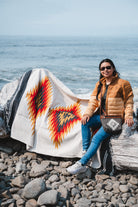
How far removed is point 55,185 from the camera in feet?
10.1

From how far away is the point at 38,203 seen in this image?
2.57m

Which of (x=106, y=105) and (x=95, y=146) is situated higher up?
(x=106, y=105)

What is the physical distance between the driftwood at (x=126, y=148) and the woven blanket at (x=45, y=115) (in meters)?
0.60

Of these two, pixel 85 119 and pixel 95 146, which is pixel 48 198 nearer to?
pixel 95 146

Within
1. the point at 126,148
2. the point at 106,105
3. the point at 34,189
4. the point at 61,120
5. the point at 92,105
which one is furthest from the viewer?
the point at 61,120

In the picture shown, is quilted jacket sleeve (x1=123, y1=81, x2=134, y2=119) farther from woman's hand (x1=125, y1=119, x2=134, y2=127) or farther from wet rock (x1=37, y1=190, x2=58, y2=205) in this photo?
wet rock (x1=37, y1=190, x2=58, y2=205)

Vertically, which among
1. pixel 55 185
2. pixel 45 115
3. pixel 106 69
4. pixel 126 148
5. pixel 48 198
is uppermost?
pixel 106 69

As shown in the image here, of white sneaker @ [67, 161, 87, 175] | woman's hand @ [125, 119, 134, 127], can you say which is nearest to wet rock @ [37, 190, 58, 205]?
white sneaker @ [67, 161, 87, 175]

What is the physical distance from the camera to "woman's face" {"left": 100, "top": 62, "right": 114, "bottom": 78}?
3.26 m

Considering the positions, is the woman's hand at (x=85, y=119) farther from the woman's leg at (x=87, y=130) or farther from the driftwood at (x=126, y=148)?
the driftwood at (x=126, y=148)

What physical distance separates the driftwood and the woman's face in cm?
74

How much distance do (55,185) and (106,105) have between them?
1.28m

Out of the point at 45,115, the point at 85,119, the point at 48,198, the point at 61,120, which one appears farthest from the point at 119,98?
the point at 48,198

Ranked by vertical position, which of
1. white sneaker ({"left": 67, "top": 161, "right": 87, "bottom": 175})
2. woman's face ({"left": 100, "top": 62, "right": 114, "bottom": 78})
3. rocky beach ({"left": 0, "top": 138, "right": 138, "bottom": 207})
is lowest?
rocky beach ({"left": 0, "top": 138, "right": 138, "bottom": 207})
